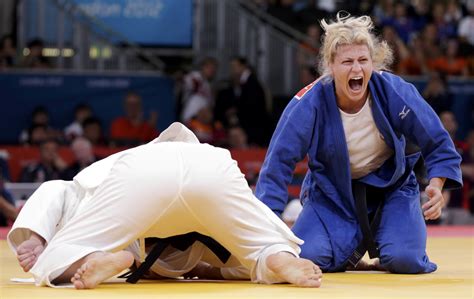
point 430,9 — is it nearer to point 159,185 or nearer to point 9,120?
point 9,120

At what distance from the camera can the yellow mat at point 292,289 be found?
365cm

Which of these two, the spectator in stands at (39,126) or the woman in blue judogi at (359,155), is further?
the spectator in stands at (39,126)

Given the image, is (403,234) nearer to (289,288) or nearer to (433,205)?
(433,205)

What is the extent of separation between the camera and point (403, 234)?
5.08m

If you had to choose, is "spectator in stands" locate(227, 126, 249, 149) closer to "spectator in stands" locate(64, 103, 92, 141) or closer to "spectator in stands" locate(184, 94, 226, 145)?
"spectator in stands" locate(184, 94, 226, 145)

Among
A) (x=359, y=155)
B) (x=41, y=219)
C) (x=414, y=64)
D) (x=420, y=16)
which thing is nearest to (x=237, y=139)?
(x=414, y=64)

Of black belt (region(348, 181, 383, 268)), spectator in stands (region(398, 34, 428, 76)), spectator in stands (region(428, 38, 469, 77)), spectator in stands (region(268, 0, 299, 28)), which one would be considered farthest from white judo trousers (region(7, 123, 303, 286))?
spectator in stands (region(268, 0, 299, 28))

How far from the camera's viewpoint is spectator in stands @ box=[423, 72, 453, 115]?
1138 cm

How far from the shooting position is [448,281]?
4.38 m

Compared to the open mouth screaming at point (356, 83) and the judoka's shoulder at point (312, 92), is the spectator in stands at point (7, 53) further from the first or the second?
the open mouth screaming at point (356, 83)

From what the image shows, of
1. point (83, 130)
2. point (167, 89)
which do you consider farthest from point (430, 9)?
point (83, 130)

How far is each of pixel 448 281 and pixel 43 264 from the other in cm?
161

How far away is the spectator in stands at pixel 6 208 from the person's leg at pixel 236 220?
414 centimetres

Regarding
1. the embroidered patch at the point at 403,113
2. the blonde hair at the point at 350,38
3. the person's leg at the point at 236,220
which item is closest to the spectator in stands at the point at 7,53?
the blonde hair at the point at 350,38
